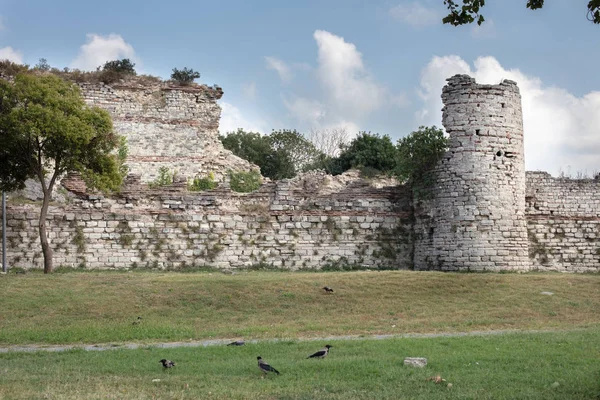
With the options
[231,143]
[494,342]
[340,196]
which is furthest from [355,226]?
[231,143]

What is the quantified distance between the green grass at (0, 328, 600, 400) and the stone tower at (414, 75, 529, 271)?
29.6 feet

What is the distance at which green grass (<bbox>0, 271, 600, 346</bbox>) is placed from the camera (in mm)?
15055

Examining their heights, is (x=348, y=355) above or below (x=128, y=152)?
below

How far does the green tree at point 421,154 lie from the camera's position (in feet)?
76.3

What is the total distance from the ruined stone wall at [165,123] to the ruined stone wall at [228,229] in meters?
8.79

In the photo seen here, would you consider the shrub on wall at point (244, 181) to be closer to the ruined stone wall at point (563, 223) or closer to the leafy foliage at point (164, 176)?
the leafy foliage at point (164, 176)

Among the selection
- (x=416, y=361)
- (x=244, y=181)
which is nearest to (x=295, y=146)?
(x=244, y=181)

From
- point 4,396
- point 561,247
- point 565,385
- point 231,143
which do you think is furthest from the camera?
point 231,143

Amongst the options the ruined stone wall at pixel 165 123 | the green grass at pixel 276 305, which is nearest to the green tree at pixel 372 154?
the ruined stone wall at pixel 165 123

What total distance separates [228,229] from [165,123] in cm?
1054

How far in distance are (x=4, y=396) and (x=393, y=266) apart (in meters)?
16.2

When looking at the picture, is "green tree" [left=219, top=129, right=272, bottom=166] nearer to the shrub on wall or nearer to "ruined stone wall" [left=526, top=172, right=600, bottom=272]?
the shrub on wall

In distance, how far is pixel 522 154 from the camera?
23297 mm

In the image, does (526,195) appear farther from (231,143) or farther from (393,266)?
(231,143)
